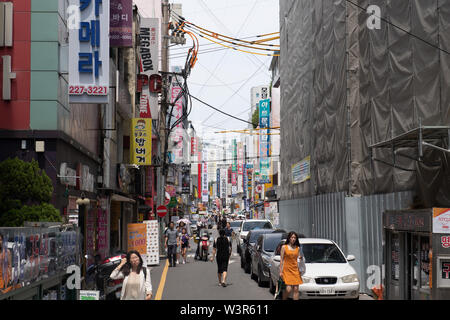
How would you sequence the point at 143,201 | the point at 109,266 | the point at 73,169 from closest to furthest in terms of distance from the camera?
the point at 109,266
the point at 73,169
the point at 143,201

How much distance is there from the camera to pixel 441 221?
11297 mm

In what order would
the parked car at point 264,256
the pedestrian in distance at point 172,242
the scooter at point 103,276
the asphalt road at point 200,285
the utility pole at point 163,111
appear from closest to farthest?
1. the scooter at point 103,276
2. the asphalt road at point 200,285
3. the parked car at point 264,256
4. the pedestrian in distance at point 172,242
5. the utility pole at point 163,111

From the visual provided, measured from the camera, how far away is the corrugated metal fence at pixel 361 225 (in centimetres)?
1666

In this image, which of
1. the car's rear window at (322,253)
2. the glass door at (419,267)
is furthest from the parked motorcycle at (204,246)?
the glass door at (419,267)

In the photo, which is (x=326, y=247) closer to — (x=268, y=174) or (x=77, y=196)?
(x=77, y=196)

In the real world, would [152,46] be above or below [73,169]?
above

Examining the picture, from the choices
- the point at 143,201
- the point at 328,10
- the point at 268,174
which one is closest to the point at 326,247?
the point at 328,10

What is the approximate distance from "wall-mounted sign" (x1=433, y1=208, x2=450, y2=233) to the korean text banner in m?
20.8

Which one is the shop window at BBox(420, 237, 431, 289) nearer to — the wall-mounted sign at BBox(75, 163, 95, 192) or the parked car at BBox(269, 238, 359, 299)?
the parked car at BBox(269, 238, 359, 299)

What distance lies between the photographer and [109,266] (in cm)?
1231

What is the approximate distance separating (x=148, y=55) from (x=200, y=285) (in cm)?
1801

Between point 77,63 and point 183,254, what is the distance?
48.7 ft

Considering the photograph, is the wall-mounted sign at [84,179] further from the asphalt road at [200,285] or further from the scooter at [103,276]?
the scooter at [103,276]

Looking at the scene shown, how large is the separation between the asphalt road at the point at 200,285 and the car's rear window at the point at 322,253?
4.93 ft
